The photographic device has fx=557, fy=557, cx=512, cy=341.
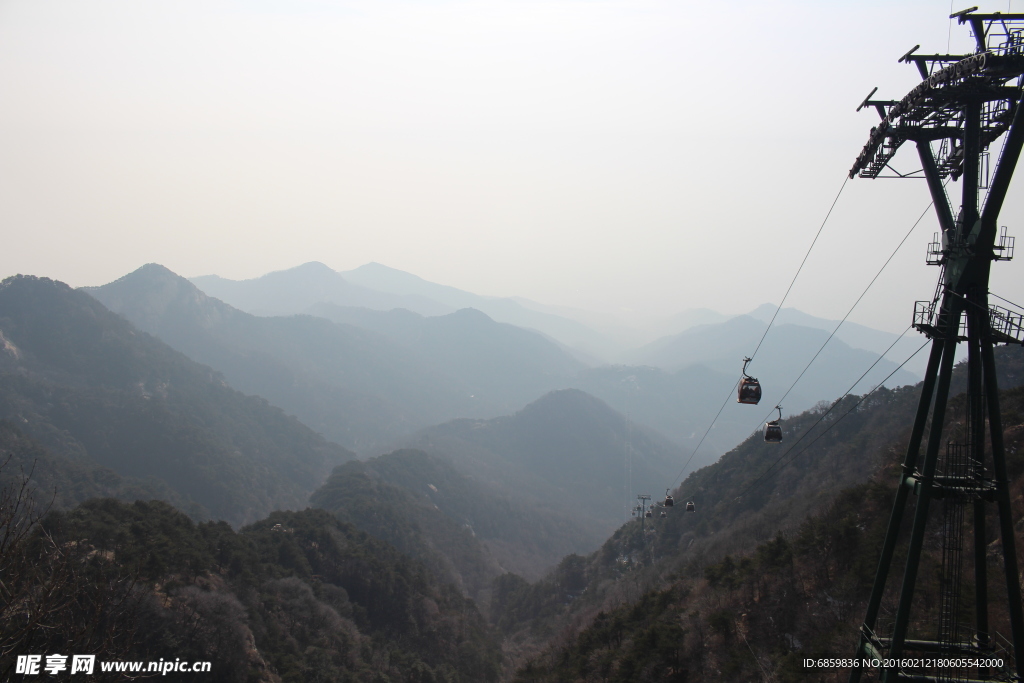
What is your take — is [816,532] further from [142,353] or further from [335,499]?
[142,353]

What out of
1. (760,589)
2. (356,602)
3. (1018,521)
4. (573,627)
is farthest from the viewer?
(356,602)

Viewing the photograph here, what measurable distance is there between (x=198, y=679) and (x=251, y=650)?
12.2 ft

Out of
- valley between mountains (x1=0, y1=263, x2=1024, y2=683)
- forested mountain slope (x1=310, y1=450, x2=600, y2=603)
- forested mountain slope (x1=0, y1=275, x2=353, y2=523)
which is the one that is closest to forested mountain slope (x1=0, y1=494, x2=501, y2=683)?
valley between mountains (x1=0, y1=263, x2=1024, y2=683)

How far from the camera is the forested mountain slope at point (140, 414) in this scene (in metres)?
110

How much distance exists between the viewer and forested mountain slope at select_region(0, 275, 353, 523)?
110m

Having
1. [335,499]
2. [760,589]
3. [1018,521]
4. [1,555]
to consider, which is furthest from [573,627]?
[335,499]

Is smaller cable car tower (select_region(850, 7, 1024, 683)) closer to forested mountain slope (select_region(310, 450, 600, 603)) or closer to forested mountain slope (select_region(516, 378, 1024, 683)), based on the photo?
forested mountain slope (select_region(516, 378, 1024, 683))

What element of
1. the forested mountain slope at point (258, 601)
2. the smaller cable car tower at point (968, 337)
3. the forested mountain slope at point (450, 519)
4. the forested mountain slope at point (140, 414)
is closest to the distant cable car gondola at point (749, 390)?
the smaller cable car tower at point (968, 337)

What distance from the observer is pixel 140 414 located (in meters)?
121

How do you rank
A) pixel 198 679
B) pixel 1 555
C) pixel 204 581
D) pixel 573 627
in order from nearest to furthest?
pixel 1 555, pixel 198 679, pixel 204 581, pixel 573 627

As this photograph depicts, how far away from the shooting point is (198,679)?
101 ft

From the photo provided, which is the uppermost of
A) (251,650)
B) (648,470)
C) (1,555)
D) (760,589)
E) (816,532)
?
(1,555)

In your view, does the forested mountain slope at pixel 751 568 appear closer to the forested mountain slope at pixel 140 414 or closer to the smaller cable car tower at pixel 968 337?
the smaller cable car tower at pixel 968 337

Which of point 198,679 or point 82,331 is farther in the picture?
point 82,331
